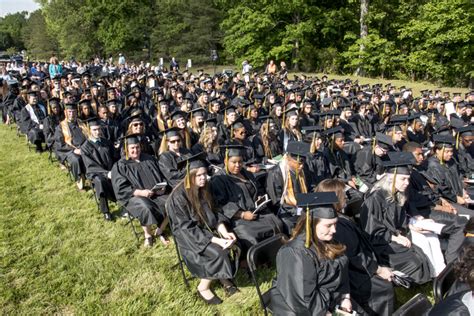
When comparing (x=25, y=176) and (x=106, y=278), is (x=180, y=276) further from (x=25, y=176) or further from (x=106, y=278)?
(x=25, y=176)

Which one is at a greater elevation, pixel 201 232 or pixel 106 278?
pixel 201 232

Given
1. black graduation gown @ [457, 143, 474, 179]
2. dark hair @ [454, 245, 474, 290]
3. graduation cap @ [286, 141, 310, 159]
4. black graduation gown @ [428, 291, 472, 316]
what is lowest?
black graduation gown @ [457, 143, 474, 179]

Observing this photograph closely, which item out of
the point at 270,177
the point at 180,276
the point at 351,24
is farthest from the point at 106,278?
the point at 351,24

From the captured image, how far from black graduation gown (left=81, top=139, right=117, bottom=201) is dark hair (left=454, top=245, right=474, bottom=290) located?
4.88 m

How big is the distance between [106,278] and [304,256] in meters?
2.56

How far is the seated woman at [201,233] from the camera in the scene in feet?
12.5

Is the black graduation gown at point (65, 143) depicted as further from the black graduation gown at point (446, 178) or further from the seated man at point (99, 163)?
the black graduation gown at point (446, 178)

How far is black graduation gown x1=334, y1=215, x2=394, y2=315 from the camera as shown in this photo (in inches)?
131

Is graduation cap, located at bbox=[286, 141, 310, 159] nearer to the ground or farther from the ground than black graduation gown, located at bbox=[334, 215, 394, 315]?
farther from the ground

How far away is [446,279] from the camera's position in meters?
2.88

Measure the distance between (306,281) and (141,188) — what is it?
11.0 feet

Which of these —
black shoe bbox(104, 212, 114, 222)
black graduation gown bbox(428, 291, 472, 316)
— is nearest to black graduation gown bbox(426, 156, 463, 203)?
black graduation gown bbox(428, 291, 472, 316)

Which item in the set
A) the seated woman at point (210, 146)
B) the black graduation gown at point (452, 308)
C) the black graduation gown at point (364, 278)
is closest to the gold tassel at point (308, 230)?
the black graduation gown at point (364, 278)

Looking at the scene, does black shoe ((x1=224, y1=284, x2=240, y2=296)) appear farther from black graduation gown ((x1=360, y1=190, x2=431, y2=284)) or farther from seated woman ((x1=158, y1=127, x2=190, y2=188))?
seated woman ((x1=158, y1=127, x2=190, y2=188))
